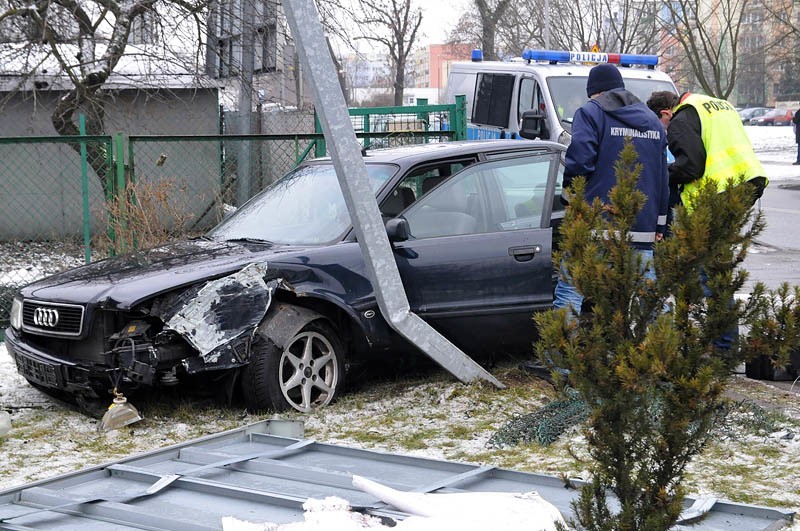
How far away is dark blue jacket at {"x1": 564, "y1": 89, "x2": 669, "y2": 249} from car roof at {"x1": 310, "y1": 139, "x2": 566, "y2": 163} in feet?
3.36

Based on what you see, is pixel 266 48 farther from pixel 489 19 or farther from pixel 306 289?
pixel 489 19

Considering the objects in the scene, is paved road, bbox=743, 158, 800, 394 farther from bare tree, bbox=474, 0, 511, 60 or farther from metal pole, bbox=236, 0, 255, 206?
bare tree, bbox=474, 0, 511, 60

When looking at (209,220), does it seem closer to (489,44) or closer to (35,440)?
(35,440)

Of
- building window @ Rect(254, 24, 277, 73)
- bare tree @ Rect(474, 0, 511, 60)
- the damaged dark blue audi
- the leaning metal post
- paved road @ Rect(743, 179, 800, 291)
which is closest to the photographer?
the leaning metal post

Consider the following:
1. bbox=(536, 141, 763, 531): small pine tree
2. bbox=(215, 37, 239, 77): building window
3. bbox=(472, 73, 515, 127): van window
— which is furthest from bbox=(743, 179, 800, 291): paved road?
bbox=(215, 37, 239, 77): building window

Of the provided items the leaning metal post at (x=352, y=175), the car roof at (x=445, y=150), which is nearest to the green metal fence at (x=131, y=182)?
the car roof at (x=445, y=150)

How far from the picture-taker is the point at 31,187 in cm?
1412

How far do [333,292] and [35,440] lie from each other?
1846 mm

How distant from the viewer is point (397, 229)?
6113mm

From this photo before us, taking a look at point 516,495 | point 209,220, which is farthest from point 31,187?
point 516,495

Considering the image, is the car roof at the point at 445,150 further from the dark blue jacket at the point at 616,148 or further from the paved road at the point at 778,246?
the paved road at the point at 778,246

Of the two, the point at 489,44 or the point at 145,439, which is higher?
the point at 489,44

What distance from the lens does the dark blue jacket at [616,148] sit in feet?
19.3

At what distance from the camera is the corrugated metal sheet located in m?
3.26
